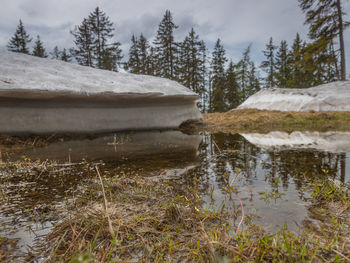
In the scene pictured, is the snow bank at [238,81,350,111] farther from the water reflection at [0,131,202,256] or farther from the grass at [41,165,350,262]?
the grass at [41,165,350,262]

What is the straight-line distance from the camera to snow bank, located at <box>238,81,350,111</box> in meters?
10.1

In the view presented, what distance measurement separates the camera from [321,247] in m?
0.92

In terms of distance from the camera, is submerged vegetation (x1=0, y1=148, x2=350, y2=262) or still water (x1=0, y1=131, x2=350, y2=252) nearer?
submerged vegetation (x1=0, y1=148, x2=350, y2=262)

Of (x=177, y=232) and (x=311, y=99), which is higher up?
(x=311, y=99)

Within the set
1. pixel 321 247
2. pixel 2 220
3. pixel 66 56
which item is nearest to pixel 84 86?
pixel 2 220

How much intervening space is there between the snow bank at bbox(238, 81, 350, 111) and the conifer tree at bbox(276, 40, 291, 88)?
626 inches

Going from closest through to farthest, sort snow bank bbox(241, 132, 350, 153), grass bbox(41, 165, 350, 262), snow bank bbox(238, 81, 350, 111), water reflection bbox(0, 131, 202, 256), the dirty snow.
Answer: grass bbox(41, 165, 350, 262)
water reflection bbox(0, 131, 202, 256)
snow bank bbox(241, 132, 350, 153)
the dirty snow
snow bank bbox(238, 81, 350, 111)

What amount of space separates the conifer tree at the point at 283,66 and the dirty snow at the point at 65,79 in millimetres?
24110

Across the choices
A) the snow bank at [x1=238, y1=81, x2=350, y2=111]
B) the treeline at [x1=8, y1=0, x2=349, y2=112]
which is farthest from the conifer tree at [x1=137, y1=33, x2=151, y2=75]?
the snow bank at [x1=238, y1=81, x2=350, y2=111]

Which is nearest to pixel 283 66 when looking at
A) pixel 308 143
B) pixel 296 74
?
pixel 296 74

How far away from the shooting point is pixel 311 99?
1078 cm

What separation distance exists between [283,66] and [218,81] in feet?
29.4

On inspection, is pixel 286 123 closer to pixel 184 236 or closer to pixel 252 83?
pixel 184 236

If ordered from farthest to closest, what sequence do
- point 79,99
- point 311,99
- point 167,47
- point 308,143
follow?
point 167,47
point 311,99
point 79,99
point 308,143
